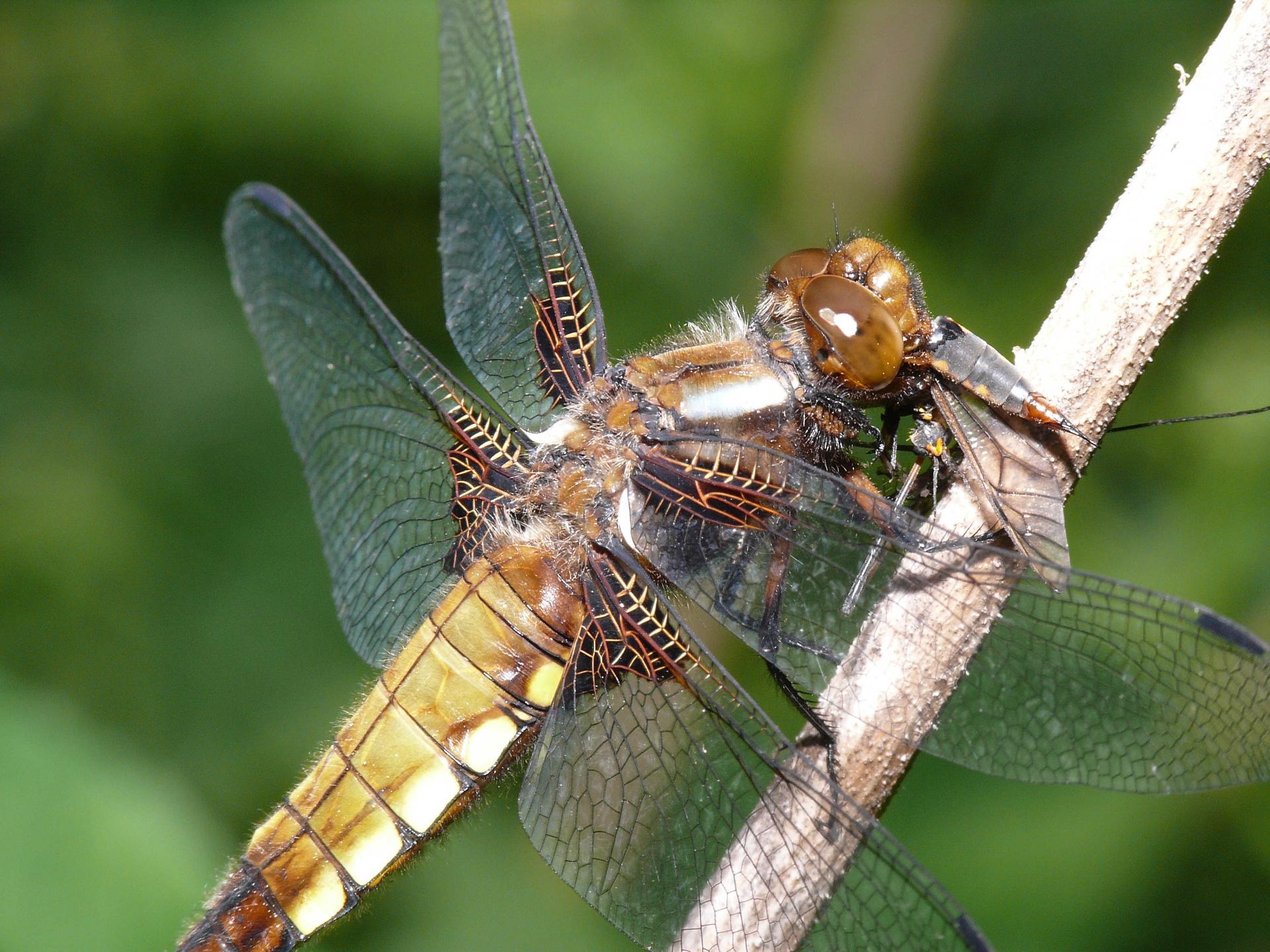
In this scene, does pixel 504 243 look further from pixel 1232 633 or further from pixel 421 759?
pixel 1232 633

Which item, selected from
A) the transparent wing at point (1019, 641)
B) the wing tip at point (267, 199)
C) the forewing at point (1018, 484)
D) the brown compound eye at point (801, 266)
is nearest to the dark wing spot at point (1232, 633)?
the transparent wing at point (1019, 641)

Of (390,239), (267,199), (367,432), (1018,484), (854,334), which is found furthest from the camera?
(390,239)

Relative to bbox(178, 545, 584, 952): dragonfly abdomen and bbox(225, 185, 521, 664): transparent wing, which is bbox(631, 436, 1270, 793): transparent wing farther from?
bbox(225, 185, 521, 664): transparent wing

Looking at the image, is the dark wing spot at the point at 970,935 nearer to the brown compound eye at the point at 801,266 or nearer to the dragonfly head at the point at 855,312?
the dragonfly head at the point at 855,312

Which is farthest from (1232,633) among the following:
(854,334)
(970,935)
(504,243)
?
(504,243)

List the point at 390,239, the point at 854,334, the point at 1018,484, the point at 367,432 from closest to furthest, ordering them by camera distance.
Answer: the point at 1018,484 < the point at 854,334 < the point at 367,432 < the point at 390,239

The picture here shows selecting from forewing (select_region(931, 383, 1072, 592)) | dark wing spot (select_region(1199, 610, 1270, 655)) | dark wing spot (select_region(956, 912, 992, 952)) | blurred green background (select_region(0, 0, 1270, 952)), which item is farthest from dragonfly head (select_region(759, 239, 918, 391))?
blurred green background (select_region(0, 0, 1270, 952))
